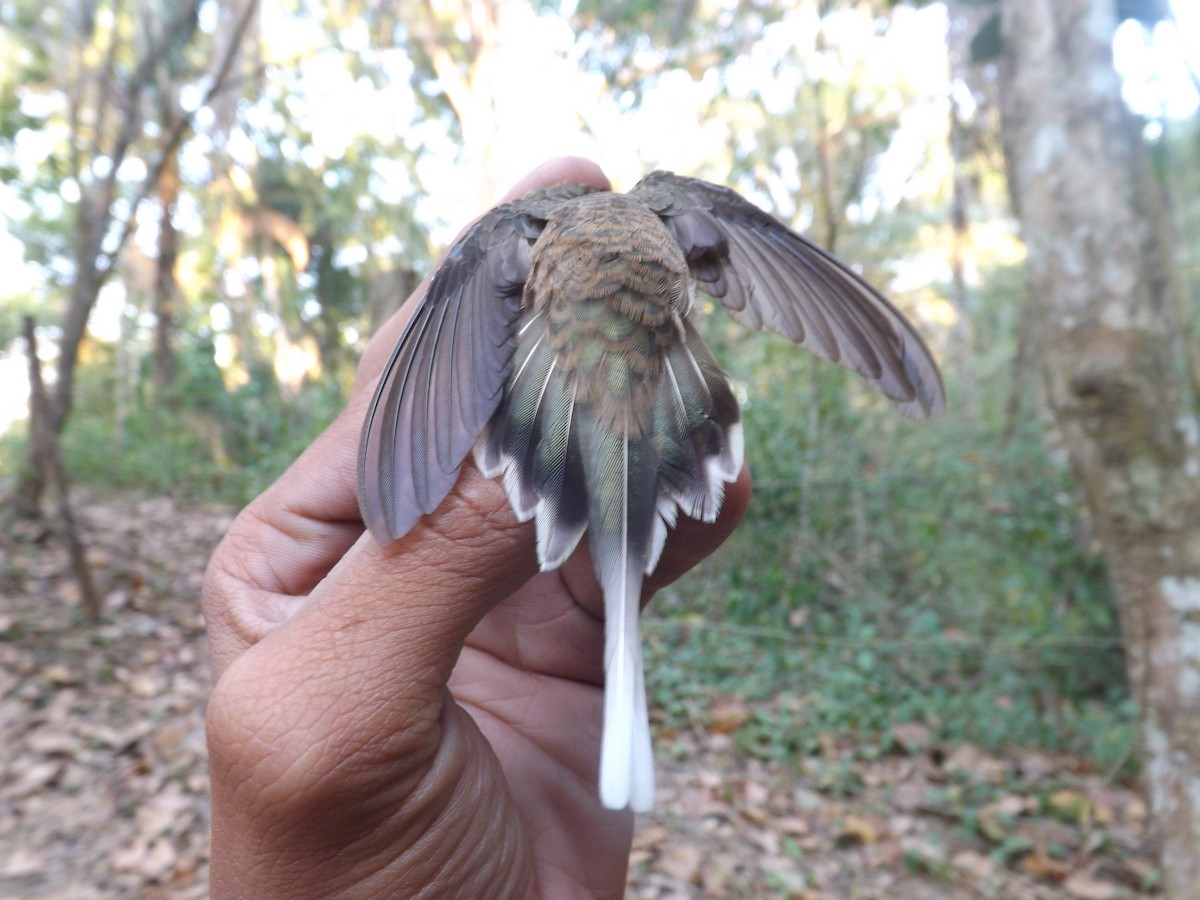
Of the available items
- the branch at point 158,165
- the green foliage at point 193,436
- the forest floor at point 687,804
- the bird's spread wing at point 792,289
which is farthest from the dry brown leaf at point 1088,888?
the branch at point 158,165

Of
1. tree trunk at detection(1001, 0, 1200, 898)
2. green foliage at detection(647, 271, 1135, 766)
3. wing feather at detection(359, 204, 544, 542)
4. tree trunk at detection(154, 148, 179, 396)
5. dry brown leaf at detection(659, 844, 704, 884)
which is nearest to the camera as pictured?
wing feather at detection(359, 204, 544, 542)

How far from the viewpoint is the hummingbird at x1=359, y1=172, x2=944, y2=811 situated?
4.11ft

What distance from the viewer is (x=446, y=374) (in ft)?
4.76

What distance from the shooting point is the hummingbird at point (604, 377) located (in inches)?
49.3

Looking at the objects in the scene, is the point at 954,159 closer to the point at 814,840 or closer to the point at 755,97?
the point at 755,97

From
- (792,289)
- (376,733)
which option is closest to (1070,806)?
(792,289)

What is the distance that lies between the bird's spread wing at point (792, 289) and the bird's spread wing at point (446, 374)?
0.37 meters

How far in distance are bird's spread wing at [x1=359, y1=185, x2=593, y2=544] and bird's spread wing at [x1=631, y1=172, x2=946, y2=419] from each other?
1.22 feet

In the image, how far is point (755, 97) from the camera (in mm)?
6219

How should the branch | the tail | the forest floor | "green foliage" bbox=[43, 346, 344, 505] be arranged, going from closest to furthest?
1. the tail
2. the forest floor
3. the branch
4. "green foliage" bbox=[43, 346, 344, 505]

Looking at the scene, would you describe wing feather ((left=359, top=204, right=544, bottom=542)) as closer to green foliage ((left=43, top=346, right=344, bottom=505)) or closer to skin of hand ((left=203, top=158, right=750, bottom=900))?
skin of hand ((left=203, top=158, right=750, bottom=900))

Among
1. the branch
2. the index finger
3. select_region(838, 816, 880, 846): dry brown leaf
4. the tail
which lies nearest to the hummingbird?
the tail

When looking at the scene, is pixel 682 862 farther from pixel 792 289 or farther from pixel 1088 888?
pixel 792 289

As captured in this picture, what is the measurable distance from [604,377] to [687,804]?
2.68 metres
